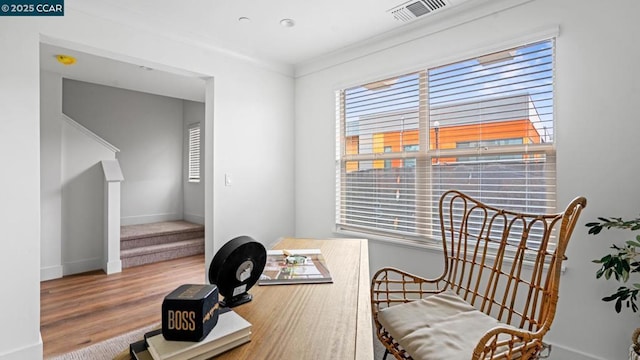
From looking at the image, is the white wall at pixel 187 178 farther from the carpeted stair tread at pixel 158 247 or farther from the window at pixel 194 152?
the carpeted stair tread at pixel 158 247

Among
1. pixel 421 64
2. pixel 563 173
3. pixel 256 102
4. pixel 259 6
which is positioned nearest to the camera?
pixel 563 173

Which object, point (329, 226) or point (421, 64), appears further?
point (329, 226)

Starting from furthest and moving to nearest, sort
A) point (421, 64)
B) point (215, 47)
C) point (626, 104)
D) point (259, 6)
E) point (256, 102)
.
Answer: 1. point (256, 102)
2. point (215, 47)
3. point (421, 64)
4. point (259, 6)
5. point (626, 104)

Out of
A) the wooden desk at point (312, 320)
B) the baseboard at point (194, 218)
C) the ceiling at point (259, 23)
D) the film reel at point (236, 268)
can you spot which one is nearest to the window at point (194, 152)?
the baseboard at point (194, 218)

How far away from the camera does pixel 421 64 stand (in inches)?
101

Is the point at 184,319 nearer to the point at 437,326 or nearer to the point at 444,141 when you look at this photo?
the point at 437,326

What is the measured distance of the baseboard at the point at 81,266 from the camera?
3871mm

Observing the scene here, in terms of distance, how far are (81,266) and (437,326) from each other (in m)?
4.32

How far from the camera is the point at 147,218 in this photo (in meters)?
5.46

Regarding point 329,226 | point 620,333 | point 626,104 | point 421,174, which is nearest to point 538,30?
point 626,104

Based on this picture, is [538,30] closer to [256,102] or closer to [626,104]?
[626,104]

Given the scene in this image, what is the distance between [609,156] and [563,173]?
0.23 meters

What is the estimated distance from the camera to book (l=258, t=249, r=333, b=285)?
4.42 ft

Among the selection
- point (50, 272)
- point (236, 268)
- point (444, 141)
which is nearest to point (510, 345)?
point (236, 268)
